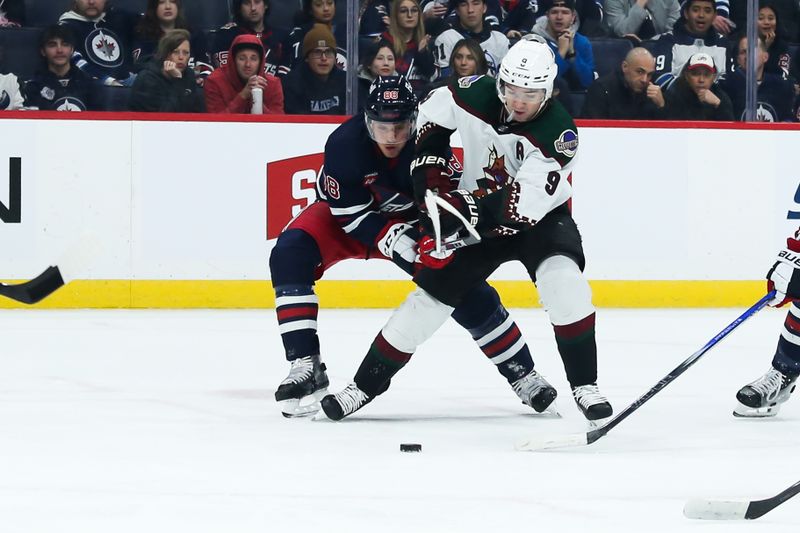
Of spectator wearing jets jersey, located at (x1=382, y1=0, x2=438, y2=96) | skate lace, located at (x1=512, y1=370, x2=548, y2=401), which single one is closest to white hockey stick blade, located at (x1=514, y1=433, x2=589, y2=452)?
skate lace, located at (x1=512, y1=370, x2=548, y2=401)

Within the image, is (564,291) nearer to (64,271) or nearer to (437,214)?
(437,214)

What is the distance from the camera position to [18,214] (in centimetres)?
599

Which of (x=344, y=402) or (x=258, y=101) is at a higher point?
(x=258, y=101)

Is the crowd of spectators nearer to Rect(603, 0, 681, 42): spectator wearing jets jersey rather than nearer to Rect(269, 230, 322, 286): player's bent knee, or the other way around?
Rect(603, 0, 681, 42): spectator wearing jets jersey

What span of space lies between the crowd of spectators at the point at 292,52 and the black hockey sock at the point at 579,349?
3.03 m

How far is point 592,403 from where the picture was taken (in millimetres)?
3189

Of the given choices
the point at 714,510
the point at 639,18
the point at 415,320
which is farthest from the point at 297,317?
the point at 639,18

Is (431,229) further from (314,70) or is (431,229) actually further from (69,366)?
(314,70)

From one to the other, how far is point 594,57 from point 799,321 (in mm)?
3060

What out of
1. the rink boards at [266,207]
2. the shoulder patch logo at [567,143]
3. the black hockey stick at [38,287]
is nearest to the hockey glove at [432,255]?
the shoulder patch logo at [567,143]

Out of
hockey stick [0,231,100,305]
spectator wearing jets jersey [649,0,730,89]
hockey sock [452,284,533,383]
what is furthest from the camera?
spectator wearing jets jersey [649,0,730,89]

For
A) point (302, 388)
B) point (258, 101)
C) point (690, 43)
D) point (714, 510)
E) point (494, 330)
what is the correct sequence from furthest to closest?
1. point (690, 43)
2. point (258, 101)
3. point (494, 330)
4. point (302, 388)
5. point (714, 510)

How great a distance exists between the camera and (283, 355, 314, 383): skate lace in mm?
3482

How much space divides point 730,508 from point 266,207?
409 centimetres
